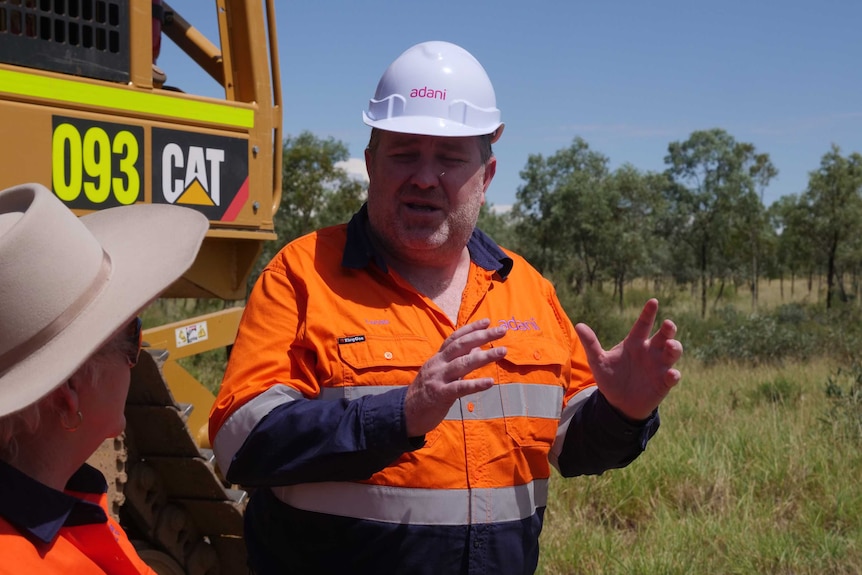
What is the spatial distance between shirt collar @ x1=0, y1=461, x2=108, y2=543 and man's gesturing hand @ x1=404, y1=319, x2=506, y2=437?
2.44 ft

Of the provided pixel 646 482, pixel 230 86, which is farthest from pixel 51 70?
pixel 646 482

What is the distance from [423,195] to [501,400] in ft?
1.94

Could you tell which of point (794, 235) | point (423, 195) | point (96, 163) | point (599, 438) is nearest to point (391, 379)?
point (423, 195)

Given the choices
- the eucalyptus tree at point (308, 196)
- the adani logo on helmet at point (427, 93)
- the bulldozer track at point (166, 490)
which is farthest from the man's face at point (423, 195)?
the eucalyptus tree at point (308, 196)

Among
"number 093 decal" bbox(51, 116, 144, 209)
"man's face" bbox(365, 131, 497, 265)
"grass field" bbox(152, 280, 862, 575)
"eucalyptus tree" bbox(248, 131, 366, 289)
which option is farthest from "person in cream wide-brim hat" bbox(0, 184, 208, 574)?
"eucalyptus tree" bbox(248, 131, 366, 289)

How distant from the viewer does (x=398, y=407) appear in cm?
203

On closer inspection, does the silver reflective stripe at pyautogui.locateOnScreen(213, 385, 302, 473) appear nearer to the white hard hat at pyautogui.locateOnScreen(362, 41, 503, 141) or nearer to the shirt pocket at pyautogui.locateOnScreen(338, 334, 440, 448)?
the shirt pocket at pyautogui.locateOnScreen(338, 334, 440, 448)

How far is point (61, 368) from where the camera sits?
136cm

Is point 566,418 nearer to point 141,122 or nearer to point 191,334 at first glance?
point 141,122

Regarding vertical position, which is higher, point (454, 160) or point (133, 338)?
point (454, 160)

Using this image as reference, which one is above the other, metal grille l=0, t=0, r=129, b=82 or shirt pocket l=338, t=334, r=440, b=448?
metal grille l=0, t=0, r=129, b=82

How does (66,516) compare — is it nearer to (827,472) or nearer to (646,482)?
(646,482)

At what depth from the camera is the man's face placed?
2475 millimetres

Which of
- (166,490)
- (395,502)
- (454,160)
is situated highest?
(454,160)
